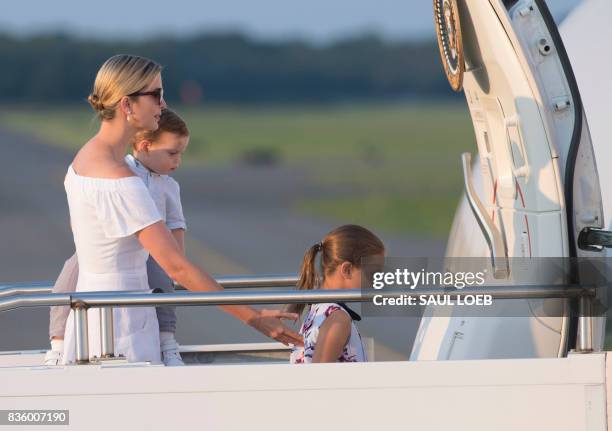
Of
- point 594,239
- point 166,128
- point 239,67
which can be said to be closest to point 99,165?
point 166,128

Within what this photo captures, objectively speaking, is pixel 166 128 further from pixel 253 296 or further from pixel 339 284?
pixel 253 296

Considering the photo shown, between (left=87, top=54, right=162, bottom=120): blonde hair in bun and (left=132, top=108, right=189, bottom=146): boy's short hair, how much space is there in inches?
15.6

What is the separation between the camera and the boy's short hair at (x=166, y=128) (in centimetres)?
415

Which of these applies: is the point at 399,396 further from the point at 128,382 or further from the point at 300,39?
the point at 300,39

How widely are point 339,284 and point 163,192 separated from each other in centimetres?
83

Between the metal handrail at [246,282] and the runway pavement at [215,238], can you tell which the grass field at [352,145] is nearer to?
the metal handrail at [246,282]

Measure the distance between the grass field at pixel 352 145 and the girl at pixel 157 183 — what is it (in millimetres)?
307

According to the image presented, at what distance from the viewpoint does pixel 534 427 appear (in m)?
3.28

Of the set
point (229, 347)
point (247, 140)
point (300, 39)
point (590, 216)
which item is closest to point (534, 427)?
point (590, 216)

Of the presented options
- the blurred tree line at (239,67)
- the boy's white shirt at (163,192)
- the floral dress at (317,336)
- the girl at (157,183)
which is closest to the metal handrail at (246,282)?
the girl at (157,183)

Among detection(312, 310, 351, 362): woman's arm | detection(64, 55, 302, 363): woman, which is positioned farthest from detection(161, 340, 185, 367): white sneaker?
detection(312, 310, 351, 362): woman's arm

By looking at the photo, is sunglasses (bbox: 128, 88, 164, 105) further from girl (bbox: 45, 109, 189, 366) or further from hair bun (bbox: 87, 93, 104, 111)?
girl (bbox: 45, 109, 189, 366)

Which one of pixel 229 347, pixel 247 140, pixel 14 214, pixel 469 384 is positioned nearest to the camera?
pixel 469 384

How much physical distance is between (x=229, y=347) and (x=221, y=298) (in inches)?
65.0
